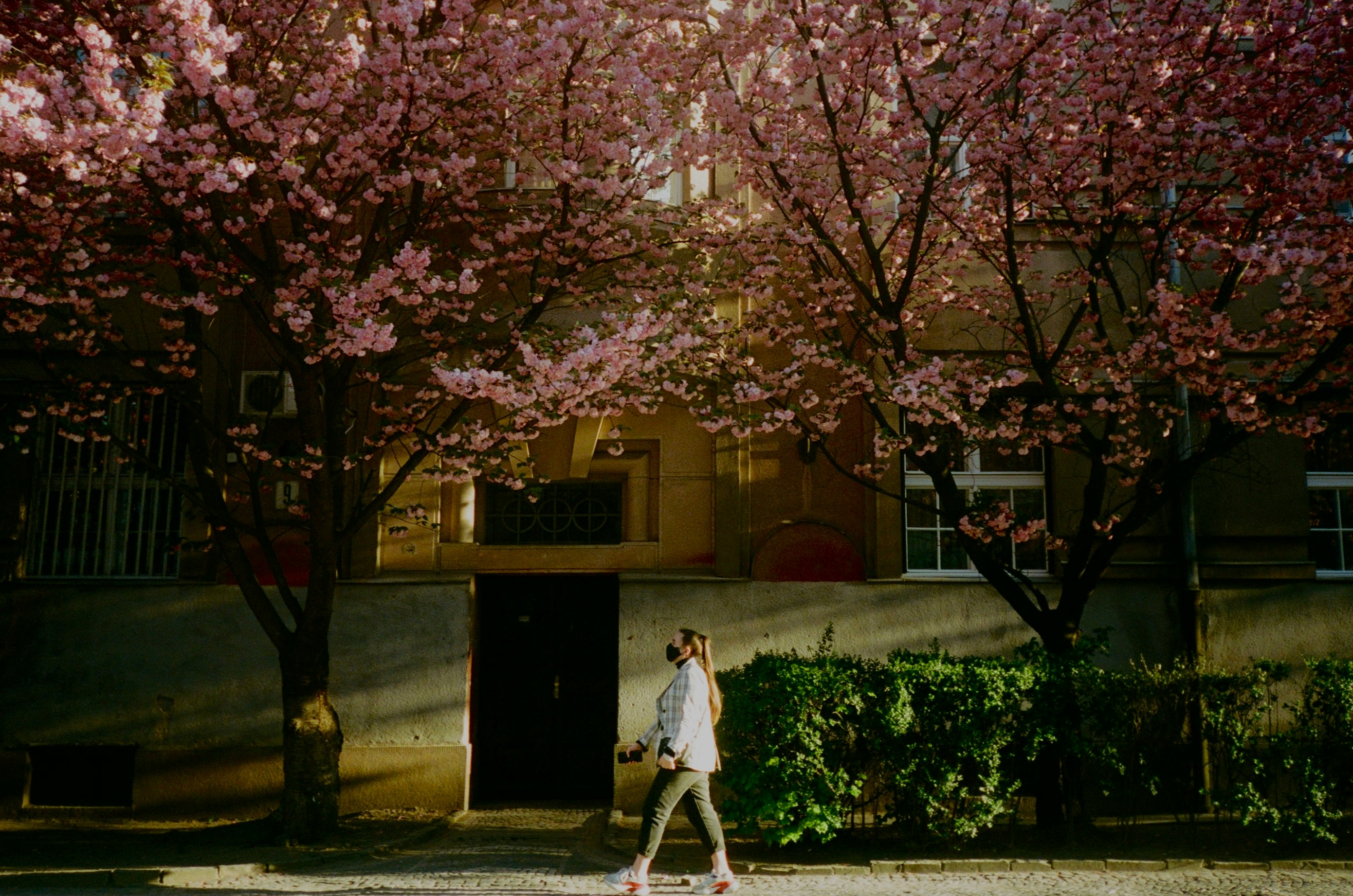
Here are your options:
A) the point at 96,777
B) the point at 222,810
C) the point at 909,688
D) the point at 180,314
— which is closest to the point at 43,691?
the point at 96,777

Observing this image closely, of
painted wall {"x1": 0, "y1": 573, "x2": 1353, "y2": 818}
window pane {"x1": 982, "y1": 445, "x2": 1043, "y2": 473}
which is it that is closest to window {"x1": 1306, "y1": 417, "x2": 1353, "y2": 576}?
painted wall {"x1": 0, "y1": 573, "x2": 1353, "y2": 818}

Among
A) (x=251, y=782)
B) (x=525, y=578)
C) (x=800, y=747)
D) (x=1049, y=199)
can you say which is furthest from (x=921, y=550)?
(x=251, y=782)

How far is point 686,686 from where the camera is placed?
26.0 feet

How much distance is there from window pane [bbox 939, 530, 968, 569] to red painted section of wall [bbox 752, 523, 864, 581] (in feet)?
3.46

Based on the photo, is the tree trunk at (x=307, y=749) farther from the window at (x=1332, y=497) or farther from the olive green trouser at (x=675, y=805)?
the window at (x=1332, y=497)

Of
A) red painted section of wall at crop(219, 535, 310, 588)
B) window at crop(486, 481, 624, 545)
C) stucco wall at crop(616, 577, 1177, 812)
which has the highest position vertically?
window at crop(486, 481, 624, 545)

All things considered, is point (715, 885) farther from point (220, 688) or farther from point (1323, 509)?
point (1323, 509)

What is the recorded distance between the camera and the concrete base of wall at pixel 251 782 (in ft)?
36.5

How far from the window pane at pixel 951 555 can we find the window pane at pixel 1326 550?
3830 millimetres

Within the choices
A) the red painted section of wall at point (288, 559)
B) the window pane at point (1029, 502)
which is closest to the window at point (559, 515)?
the red painted section of wall at point (288, 559)

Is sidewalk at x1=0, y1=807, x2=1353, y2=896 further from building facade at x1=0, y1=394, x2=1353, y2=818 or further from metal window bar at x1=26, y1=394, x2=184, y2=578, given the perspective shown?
metal window bar at x1=26, y1=394, x2=184, y2=578

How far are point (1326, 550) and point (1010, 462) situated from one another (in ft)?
11.6

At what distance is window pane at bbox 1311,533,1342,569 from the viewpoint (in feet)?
40.0

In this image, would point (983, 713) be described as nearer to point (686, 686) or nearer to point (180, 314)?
point (686, 686)
